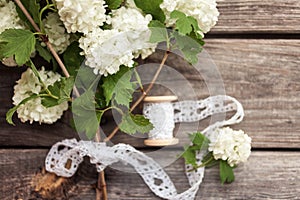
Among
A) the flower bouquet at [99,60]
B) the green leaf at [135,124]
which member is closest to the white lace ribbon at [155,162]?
the flower bouquet at [99,60]

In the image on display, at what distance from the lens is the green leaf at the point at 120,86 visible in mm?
928

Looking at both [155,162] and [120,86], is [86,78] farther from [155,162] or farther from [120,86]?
[155,162]

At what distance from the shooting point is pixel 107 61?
2.94ft

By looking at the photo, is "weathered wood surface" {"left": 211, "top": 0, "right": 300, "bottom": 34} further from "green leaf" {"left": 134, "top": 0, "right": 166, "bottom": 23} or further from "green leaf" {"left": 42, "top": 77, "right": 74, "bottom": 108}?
"green leaf" {"left": 42, "top": 77, "right": 74, "bottom": 108}

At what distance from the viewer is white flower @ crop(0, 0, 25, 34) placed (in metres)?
0.95

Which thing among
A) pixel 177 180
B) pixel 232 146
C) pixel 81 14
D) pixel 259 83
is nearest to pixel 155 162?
pixel 177 180

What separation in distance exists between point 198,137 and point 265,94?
0.57 ft

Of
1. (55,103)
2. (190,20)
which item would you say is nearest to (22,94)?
(55,103)

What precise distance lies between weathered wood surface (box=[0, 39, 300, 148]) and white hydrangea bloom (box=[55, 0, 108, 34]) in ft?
0.77

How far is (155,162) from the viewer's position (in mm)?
1116

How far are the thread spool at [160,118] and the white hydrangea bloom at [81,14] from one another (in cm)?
22

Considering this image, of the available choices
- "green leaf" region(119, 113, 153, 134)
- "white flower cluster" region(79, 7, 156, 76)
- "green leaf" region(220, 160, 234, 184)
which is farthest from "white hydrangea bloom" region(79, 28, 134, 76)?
"green leaf" region(220, 160, 234, 184)

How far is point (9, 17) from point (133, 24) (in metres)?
0.23

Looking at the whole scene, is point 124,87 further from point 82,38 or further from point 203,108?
point 203,108
